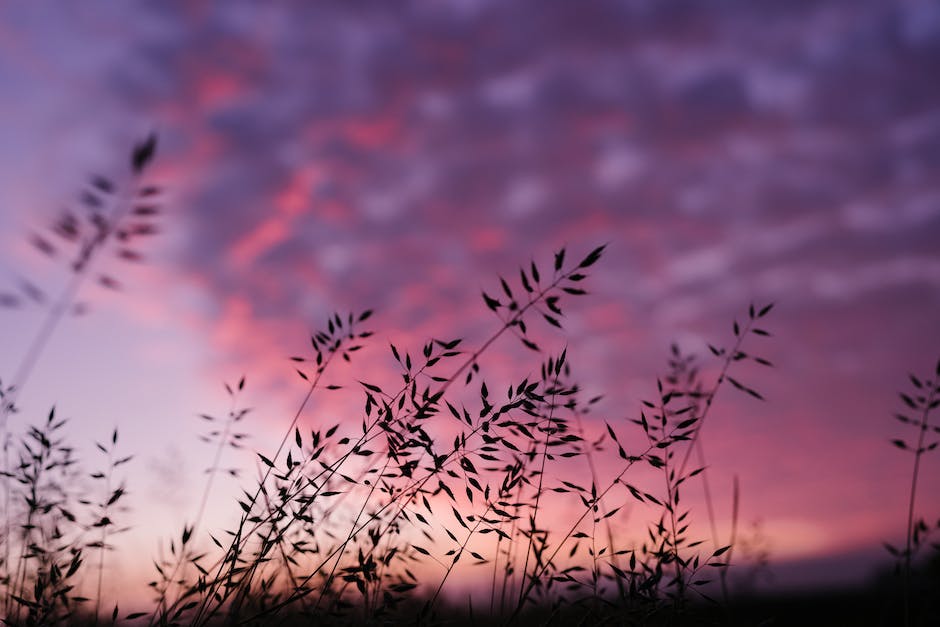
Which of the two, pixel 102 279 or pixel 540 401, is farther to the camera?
pixel 540 401

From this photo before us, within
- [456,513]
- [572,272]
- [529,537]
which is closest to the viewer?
[572,272]

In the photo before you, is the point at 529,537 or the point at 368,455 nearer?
the point at 368,455

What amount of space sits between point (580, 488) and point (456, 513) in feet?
2.15

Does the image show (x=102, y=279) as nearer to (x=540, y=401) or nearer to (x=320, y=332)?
(x=320, y=332)

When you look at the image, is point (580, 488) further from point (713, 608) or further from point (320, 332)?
point (320, 332)

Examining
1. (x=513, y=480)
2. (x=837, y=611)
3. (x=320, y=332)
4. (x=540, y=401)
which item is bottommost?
(x=837, y=611)

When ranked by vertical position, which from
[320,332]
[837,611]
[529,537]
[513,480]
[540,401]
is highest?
[320,332]

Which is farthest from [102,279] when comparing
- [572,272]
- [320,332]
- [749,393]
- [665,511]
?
[749,393]

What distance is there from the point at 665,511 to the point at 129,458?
3.28 meters

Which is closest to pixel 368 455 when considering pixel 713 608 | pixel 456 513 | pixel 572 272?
pixel 456 513

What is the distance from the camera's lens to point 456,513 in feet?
12.2

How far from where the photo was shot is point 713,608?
12.3 feet

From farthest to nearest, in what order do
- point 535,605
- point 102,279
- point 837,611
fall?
1. point 837,611
2. point 535,605
3. point 102,279

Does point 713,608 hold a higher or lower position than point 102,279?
lower
